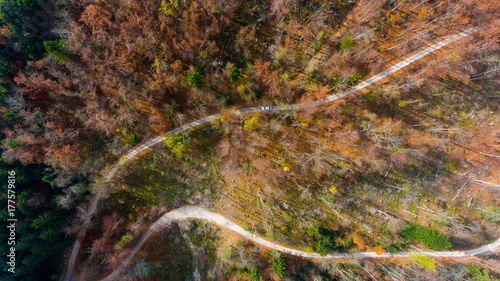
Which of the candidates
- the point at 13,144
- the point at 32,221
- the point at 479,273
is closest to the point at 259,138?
the point at 13,144

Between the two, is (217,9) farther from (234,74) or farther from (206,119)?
(206,119)

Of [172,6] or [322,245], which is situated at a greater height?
[172,6]

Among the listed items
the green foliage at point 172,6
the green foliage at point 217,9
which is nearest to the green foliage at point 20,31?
the green foliage at point 172,6

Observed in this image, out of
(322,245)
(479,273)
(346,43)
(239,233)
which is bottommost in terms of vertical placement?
(479,273)

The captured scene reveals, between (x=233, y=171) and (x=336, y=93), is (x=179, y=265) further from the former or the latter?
(x=336, y=93)

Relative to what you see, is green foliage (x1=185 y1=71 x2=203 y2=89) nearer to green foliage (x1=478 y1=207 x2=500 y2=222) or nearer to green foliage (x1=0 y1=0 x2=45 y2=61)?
green foliage (x1=0 y1=0 x2=45 y2=61)

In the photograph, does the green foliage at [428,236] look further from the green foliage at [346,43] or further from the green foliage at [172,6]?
the green foliage at [172,6]
